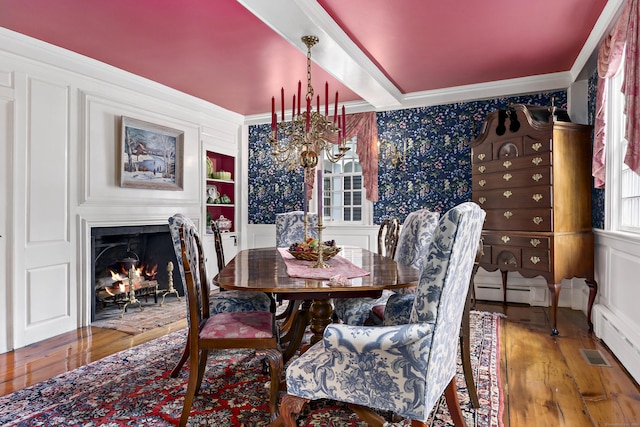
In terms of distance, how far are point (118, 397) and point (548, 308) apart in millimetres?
4187

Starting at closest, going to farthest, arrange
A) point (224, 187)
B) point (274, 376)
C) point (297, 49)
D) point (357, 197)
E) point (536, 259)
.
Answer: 1. point (274, 376)
2. point (297, 49)
3. point (536, 259)
4. point (357, 197)
5. point (224, 187)

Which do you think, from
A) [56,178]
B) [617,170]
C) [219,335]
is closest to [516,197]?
[617,170]

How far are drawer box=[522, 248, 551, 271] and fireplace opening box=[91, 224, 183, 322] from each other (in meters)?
3.85

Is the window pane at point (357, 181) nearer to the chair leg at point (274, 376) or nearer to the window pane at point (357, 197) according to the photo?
the window pane at point (357, 197)

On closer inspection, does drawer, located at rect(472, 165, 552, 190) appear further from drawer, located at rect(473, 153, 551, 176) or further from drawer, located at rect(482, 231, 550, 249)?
drawer, located at rect(482, 231, 550, 249)

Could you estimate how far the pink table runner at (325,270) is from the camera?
2.08 metres

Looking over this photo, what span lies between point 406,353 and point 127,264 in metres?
3.94

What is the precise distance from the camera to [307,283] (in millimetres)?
1887

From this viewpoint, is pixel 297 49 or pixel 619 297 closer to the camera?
pixel 619 297

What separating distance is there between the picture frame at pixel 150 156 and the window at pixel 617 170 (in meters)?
4.41

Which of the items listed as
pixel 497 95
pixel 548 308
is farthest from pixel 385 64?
pixel 548 308

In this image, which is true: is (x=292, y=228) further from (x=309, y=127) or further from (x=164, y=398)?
(x=164, y=398)

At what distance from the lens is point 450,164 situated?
4.86 meters

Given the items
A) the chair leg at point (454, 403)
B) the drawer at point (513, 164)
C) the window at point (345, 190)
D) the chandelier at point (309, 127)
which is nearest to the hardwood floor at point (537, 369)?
the chair leg at point (454, 403)
